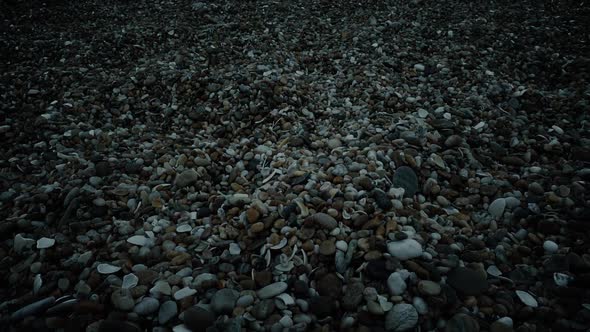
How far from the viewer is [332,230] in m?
2.03

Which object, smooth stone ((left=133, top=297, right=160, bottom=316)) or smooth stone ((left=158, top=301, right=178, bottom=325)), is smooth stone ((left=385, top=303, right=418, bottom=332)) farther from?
smooth stone ((left=133, top=297, right=160, bottom=316))

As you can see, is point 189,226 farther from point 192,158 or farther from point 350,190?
point 350,190

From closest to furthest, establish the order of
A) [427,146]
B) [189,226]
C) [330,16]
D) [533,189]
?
1. [189,226]
2. [533,189]
3. [427,146]
4. [330,16]

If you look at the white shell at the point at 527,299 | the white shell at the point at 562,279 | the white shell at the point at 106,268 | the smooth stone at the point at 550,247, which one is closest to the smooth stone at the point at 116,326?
the white shell at the point at 106,268

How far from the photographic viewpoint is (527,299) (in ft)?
5.59

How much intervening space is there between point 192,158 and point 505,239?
2.43m

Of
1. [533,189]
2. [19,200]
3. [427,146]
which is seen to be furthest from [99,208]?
[533,189]

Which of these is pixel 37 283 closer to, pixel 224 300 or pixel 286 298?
pixel 224 300

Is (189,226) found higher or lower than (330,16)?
lower

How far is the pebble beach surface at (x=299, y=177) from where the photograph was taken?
1.72 metres

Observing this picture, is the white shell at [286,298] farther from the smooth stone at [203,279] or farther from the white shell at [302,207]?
the white shell at [302,207]

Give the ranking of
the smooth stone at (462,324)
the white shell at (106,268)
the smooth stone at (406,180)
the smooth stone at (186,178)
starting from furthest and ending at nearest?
the smooth stone at (186,178), the smooth stone at (406,180), the white shell at (106,268), the smooth stone at (462,324)

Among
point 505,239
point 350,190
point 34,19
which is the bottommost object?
point 505,239

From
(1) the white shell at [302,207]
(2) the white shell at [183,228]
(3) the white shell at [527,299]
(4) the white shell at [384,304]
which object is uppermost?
(1) the white shell at [302,207]
